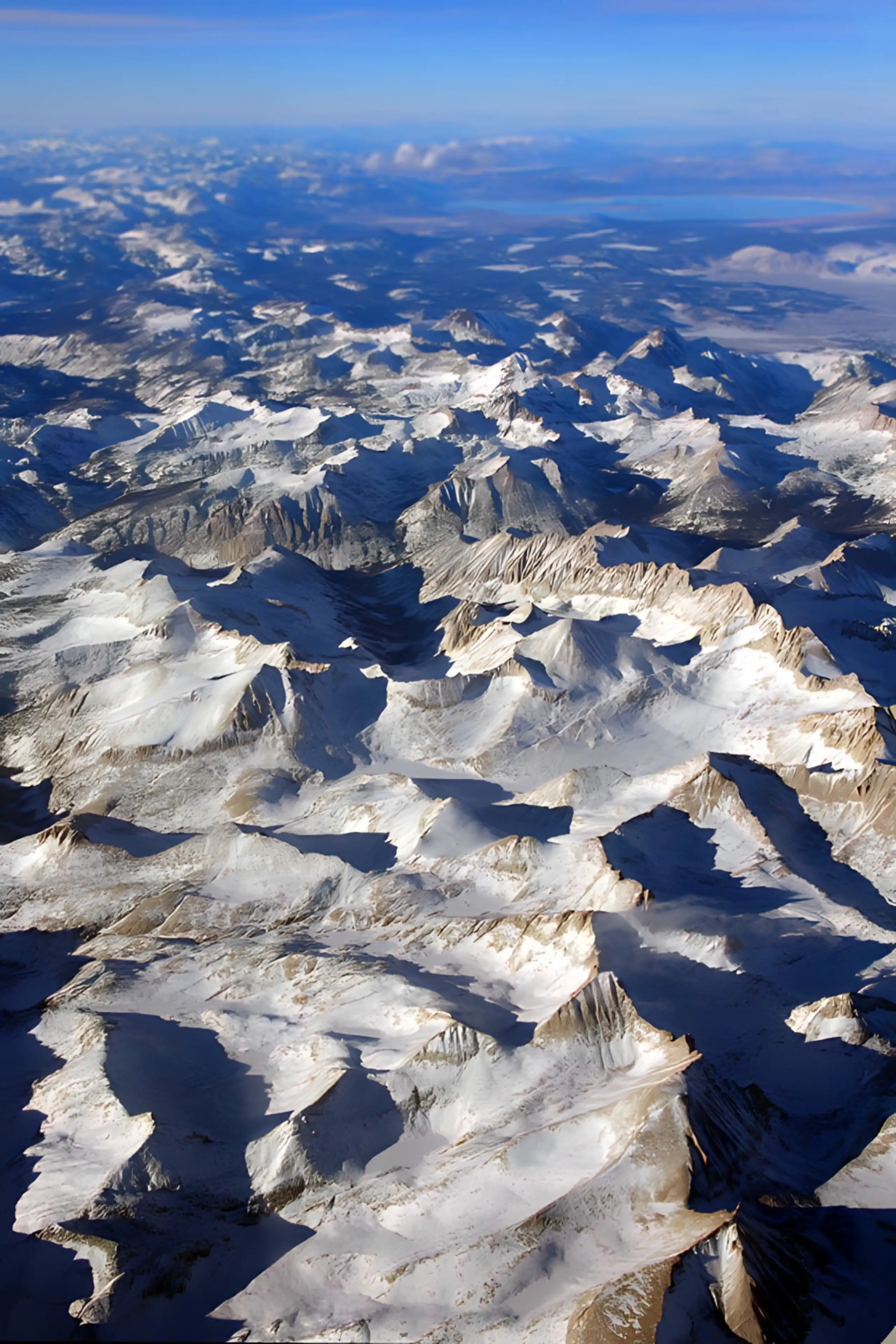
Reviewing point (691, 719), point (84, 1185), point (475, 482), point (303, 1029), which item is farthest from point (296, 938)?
point (475, 482)

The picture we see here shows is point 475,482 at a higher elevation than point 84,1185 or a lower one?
higher

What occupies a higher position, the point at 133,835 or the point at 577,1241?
the point at 577,1241

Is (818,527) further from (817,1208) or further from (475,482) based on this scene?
(817,1208)

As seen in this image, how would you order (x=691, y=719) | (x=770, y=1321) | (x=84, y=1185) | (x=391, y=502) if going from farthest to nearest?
(x=391, y=502) → (x=691, y=719) → (x=84, y=1185) → (x=770, y=1321)

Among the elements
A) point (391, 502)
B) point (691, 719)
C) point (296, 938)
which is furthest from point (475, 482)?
point (296, 938)

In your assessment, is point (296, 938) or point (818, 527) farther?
point (818, 527)

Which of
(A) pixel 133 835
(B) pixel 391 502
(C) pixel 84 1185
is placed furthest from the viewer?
(B) pixel 391 502

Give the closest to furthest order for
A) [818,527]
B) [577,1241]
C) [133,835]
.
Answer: [577,1241] → [133,835] → [818,527]

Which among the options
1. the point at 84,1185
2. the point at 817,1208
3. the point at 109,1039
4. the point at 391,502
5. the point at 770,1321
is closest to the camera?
the point at 770,1321

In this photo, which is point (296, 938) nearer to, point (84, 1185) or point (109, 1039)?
point (109, 1039)
